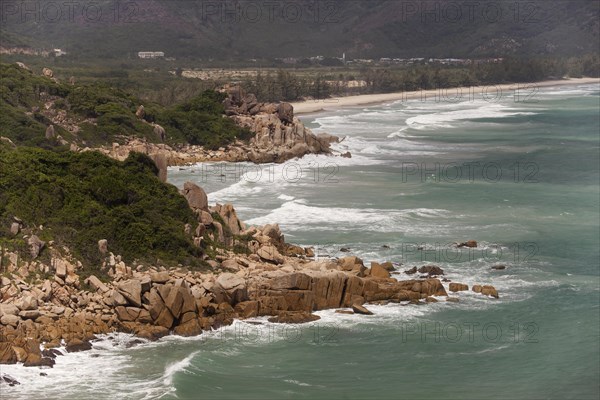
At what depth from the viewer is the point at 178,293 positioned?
96.2 ft

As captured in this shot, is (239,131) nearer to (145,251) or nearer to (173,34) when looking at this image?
(145,251)

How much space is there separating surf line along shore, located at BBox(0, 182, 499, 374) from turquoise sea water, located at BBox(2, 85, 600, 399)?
0.52m

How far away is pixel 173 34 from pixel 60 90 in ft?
353

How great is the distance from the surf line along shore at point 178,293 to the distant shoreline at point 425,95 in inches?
2620

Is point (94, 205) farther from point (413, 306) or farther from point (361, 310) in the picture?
point (413, 306)

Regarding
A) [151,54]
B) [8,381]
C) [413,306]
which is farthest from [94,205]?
[151,54]

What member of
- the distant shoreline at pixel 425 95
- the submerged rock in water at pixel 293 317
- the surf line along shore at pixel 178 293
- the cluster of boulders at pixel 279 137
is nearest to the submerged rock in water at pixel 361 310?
the surf line along shore at pixel 178 293

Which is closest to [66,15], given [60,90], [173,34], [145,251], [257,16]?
[173,34]

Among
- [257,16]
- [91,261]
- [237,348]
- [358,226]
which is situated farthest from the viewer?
[257,16]

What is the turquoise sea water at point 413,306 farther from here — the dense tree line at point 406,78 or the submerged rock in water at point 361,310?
the dense tree line at point 406,78

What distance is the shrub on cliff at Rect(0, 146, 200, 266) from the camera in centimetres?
3209

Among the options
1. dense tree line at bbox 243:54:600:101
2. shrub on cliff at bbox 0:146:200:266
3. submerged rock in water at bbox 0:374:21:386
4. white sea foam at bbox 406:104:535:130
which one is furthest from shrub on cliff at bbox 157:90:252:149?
submerged rock in water at bbox 0:374:21:386

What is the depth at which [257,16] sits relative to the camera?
177 meters

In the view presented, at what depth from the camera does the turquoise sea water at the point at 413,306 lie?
89.1ft
